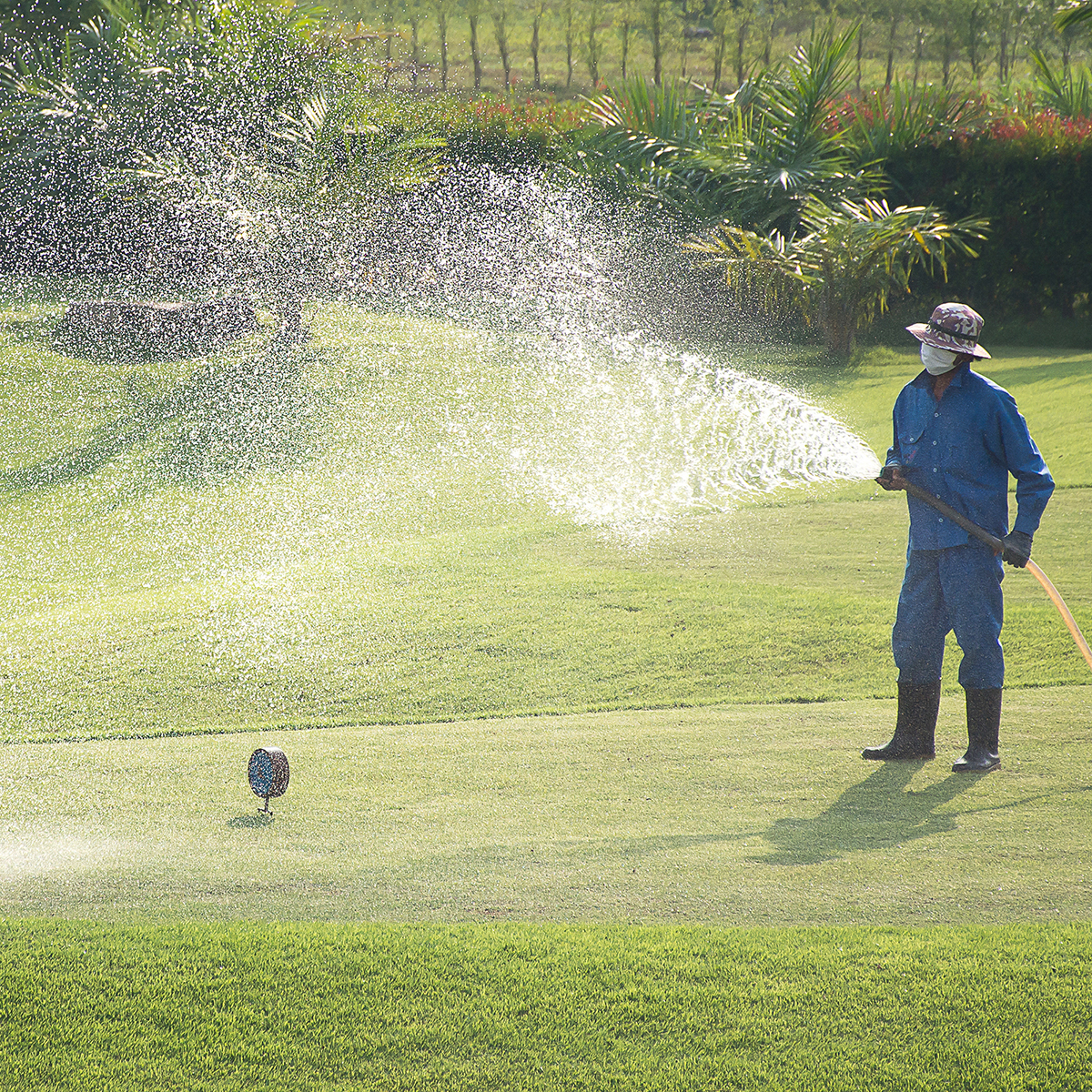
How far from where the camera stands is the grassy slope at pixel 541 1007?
2797mm

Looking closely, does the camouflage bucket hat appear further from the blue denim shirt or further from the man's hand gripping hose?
the man's hand gripping hose

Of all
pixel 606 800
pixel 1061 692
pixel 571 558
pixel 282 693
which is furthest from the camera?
pixel 571 558

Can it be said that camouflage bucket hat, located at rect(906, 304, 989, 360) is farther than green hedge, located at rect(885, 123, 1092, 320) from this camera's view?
No

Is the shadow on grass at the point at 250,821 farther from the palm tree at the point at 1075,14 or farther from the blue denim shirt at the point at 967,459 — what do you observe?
the palm tree at the point at 1075,14

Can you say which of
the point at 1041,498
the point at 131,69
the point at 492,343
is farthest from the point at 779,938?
the point at 131,69

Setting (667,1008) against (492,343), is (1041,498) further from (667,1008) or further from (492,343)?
(492,343)

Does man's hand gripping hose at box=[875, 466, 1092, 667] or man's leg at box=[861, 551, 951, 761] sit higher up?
man's hand gripping hose at box=[875, 466, 1092, 667]

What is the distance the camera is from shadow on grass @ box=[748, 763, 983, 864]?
377cm

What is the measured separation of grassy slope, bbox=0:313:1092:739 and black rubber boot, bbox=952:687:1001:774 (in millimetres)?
1157

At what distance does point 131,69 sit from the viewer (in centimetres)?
1627

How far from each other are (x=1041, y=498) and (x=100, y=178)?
51.1ft

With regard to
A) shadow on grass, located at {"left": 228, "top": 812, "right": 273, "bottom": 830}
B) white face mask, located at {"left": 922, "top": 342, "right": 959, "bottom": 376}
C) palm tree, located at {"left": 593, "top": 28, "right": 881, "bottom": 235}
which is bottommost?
shadow on grass, located at {"left": 228, "top": 812, "right": 273, "bottom": 830}

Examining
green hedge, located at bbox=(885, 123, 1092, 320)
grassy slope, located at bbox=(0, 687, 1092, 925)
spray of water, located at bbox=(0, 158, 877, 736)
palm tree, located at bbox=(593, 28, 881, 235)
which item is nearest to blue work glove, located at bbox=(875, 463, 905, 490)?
grassy slope, located at bbox=(0, 687, 1092, 925)

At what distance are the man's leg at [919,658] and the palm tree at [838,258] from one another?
1118 cm
